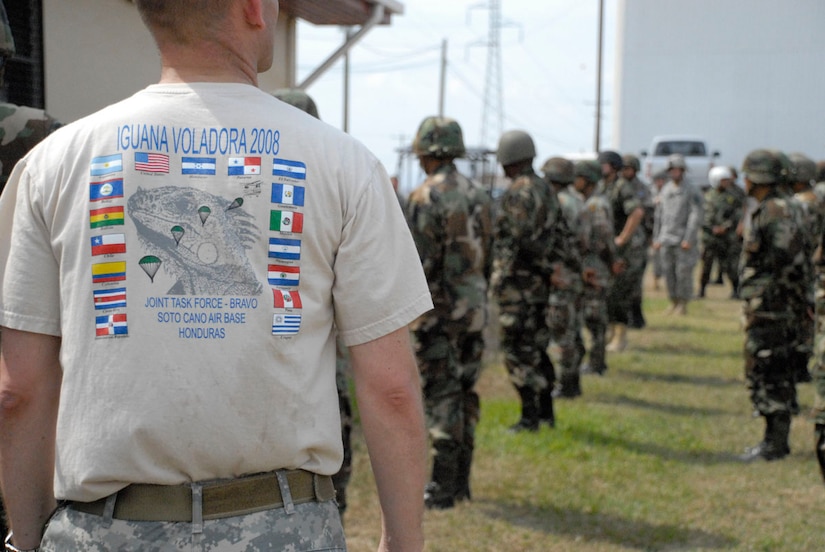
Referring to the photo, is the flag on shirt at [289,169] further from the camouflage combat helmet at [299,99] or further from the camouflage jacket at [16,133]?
the camouflage combat helmet at [299,99]

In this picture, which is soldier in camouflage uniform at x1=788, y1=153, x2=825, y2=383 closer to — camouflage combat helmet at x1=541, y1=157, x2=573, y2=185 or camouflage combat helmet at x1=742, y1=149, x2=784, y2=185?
camouflage combat helmet at x1=742, y1=149, x2=784, y2=185

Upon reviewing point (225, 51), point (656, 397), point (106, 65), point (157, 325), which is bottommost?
point (656, 397)

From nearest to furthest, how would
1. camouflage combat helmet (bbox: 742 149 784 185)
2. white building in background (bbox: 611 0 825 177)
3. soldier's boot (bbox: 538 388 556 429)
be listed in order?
camouflage combat helmet (bbox: 742 149 784 185) < soldier's boot (bbox: 538 388 556 429) < white building in background (bbox: 611 0 825 177)

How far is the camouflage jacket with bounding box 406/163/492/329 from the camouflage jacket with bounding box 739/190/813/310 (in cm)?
214

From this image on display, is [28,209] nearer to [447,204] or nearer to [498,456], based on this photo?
[447,204]

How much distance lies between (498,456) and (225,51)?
546 centimetres

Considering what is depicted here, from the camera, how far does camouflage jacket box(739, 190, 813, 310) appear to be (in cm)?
656

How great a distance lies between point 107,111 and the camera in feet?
6.06

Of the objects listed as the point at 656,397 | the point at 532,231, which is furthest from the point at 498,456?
the point at 656,397

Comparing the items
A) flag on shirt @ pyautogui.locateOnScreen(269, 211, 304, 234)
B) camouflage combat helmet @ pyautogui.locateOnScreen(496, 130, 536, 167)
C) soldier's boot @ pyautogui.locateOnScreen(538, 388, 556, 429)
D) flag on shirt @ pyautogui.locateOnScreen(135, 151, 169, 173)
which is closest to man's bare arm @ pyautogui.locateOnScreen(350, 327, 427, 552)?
flag on shirt @ pyautogui.locateOnScreen(269, 211, 304, 234)

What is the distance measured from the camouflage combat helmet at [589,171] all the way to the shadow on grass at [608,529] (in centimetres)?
477

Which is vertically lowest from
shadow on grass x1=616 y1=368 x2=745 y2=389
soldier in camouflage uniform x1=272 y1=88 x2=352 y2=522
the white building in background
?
shadow on grass x1=616 y1=368 x2=745 y2=389

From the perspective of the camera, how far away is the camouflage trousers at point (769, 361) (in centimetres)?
673

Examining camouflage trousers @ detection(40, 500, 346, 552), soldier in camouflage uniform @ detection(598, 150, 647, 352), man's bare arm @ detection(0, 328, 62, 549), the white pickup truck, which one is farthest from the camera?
the white pickup truck
